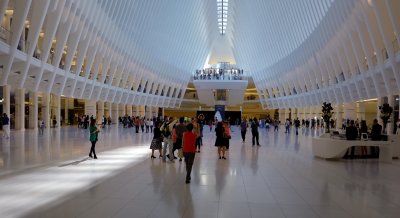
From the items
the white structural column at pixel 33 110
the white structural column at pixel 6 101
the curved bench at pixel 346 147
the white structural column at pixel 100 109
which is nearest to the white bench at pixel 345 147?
the curved bench at pixel 346 147

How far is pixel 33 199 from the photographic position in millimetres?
6418

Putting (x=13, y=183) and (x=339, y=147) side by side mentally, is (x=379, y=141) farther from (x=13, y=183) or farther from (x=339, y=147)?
(x=13, y=183)

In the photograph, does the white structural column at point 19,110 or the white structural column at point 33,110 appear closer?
the white structural column at point 19,110

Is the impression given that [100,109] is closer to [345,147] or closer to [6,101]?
[6,101]

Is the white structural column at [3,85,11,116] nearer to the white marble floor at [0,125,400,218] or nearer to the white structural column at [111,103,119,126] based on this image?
the white marble floor at [0,125,400,218]

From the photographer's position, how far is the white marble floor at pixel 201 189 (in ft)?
19.1

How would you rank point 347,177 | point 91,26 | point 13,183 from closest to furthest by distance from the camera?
point 13,183, point 347,177, point 91,26

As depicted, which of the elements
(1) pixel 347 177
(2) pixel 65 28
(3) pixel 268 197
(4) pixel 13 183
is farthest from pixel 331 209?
(2) pixel 65 28

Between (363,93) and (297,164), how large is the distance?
15.5 m

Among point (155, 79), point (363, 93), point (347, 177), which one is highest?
point (155, 79)

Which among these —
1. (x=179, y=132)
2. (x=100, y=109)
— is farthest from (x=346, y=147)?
(x=100, y=109)

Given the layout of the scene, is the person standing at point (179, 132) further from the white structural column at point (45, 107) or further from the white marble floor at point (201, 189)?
the white structural column at point (45, 107)

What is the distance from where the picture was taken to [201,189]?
24.1 feet

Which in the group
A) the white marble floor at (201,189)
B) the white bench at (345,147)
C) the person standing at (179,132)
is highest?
the person standing at (179,132)
